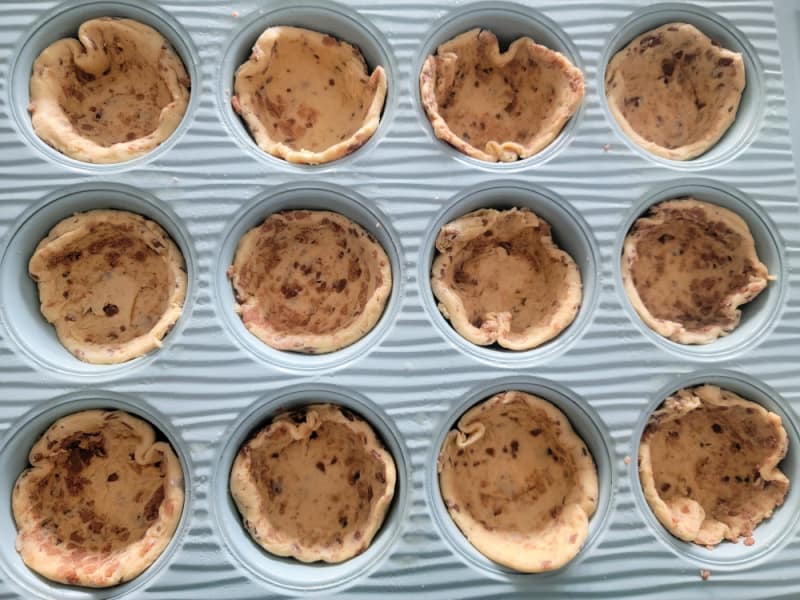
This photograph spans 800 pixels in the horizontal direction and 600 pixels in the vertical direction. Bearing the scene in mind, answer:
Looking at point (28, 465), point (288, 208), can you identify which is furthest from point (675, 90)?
point (28, 465)

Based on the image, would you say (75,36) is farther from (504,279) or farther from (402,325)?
(504,279)

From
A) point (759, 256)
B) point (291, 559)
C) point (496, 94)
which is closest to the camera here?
point (291, 559)

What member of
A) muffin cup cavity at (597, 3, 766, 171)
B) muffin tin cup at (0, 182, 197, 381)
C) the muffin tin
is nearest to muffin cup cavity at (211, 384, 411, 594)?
the muffin tin

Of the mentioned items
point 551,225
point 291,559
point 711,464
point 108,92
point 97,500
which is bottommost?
point 291,559

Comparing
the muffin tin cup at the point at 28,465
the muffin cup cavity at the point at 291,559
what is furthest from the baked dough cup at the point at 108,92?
the muffin cup cavity at the point at 291,559

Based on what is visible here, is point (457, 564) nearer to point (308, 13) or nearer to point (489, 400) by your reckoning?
point (489, 400)

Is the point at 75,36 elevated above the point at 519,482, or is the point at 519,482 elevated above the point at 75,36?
the point at 75,36
